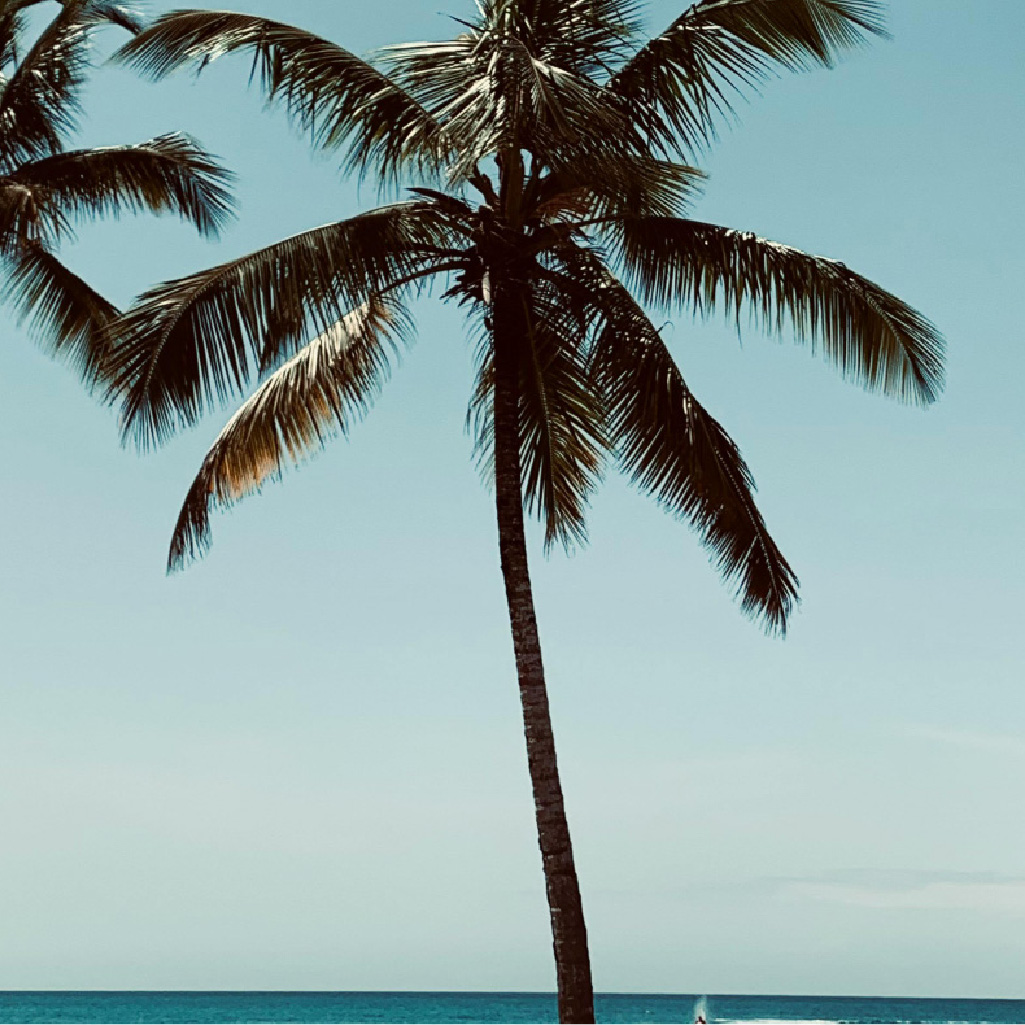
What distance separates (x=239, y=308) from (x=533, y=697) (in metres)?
3.29

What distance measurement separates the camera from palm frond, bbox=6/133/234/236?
13797 millimetres

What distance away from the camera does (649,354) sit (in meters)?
11.0

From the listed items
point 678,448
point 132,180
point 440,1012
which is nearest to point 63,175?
point 132,180

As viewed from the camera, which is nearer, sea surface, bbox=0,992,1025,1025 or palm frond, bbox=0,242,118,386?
palm frond, bbox=0,242,118,386

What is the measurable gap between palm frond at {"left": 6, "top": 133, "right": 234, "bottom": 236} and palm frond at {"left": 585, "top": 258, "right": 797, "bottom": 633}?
516cm

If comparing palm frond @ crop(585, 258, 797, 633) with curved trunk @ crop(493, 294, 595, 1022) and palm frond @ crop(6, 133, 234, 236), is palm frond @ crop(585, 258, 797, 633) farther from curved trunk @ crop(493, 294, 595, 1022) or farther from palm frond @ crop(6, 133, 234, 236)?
palm frond @ crop(6, 133, 234, 236)

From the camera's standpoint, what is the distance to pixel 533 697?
10.2 m

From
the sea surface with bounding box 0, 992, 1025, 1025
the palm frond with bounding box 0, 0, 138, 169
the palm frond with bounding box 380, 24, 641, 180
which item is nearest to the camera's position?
the palm frond with bounding box 380, 24, 641, 180

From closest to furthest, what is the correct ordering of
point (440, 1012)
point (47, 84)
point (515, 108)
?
point (515, 108) → point (47, 84) → point (440, 1012)

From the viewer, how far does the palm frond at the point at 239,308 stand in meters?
10.2

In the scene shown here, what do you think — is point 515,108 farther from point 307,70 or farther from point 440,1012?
point 440,1012

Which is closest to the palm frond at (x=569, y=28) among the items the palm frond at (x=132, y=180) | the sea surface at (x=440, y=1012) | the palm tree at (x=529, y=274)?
the palm tree at (x=529, y=274)

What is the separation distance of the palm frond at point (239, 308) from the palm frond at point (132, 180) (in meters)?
3.77

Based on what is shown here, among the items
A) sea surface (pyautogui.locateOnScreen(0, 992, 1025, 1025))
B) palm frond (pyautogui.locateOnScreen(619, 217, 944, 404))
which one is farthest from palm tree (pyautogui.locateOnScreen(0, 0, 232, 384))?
sea surface (pyautogui.locateOnScreen(0, 992, 1025, 1025))
